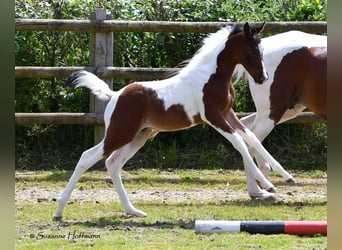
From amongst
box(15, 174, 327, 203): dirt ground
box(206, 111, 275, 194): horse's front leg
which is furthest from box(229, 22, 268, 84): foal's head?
box(15, 174, 327, 203): dirt ground

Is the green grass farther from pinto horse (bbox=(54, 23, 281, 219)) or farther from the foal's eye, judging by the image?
the foal's eye

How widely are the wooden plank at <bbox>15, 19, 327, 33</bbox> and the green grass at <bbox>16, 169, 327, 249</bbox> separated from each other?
1872 mm

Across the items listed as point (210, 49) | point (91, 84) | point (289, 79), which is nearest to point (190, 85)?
point (210, 49)

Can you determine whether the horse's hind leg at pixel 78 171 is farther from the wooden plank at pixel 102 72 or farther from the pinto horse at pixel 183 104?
the wooden plank at pixel 102 72

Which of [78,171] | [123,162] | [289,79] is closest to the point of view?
[78,171]

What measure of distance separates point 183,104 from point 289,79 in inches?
55.1

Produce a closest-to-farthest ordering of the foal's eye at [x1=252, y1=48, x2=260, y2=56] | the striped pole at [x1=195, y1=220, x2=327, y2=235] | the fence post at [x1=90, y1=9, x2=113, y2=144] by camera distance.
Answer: the striped pole at [x1=195, y1=220, x2=327, y2=235] < the foal's eye at [x1=252, y1=48, x2=260, y2=56] < the fence post at [x1=90, y1=9, x2=113, y2=144]

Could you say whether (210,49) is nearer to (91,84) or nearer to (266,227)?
(91,84)

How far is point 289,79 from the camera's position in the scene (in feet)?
21.4

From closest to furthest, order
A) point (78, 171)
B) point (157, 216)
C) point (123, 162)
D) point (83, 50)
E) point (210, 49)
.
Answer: point (78, 171) < point (157, 216) < point (123, 162) < point (210, 49) < point (83, 50)

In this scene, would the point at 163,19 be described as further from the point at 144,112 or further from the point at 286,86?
the point at 144,112

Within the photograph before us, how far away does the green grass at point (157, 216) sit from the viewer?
4.27 m

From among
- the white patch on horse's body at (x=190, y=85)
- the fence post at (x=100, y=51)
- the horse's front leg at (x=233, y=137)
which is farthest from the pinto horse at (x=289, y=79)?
the fence post at (x=100, y=51)

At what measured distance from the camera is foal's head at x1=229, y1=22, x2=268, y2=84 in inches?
228
